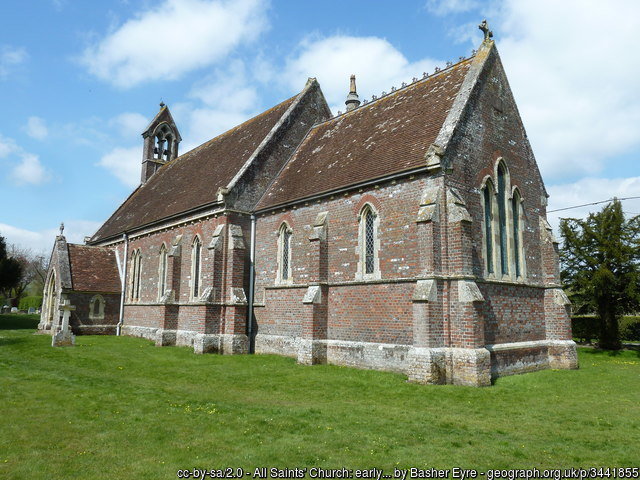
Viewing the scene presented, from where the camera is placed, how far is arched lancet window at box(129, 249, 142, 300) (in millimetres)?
28688

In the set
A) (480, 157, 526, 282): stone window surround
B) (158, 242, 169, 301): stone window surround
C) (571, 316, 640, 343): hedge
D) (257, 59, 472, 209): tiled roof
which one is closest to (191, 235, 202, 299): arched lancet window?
(158, 242, 169, 301): stone window surround

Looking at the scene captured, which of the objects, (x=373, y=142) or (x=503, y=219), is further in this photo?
(x=373, y=142)

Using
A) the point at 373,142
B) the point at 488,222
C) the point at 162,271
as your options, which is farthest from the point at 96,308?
the point at 488,222

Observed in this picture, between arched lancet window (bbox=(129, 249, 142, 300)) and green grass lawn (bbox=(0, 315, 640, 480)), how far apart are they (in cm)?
1221

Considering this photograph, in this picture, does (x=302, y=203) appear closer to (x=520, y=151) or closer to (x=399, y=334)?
(x=399, y=334)

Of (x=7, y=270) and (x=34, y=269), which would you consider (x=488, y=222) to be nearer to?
(x=7, y=270)

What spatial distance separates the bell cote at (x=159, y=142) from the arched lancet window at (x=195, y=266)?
52.4 ft

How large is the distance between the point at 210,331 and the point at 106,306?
41.8 feet

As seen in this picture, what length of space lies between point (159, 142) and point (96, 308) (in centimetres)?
1456

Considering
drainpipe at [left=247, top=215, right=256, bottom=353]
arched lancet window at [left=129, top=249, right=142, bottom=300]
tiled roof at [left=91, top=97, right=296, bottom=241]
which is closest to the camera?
drainpipe at [left=247, top=215, right=256, bottom=353]

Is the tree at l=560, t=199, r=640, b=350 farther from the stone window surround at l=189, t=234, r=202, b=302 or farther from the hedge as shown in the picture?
the stone window surround at l=189, t=234, r=202, b=302

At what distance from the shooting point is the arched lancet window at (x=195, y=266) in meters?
23.1

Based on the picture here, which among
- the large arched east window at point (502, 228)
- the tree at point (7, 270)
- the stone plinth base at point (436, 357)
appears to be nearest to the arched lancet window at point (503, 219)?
the large arched east window at point (502, 228)

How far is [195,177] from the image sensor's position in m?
27.5
